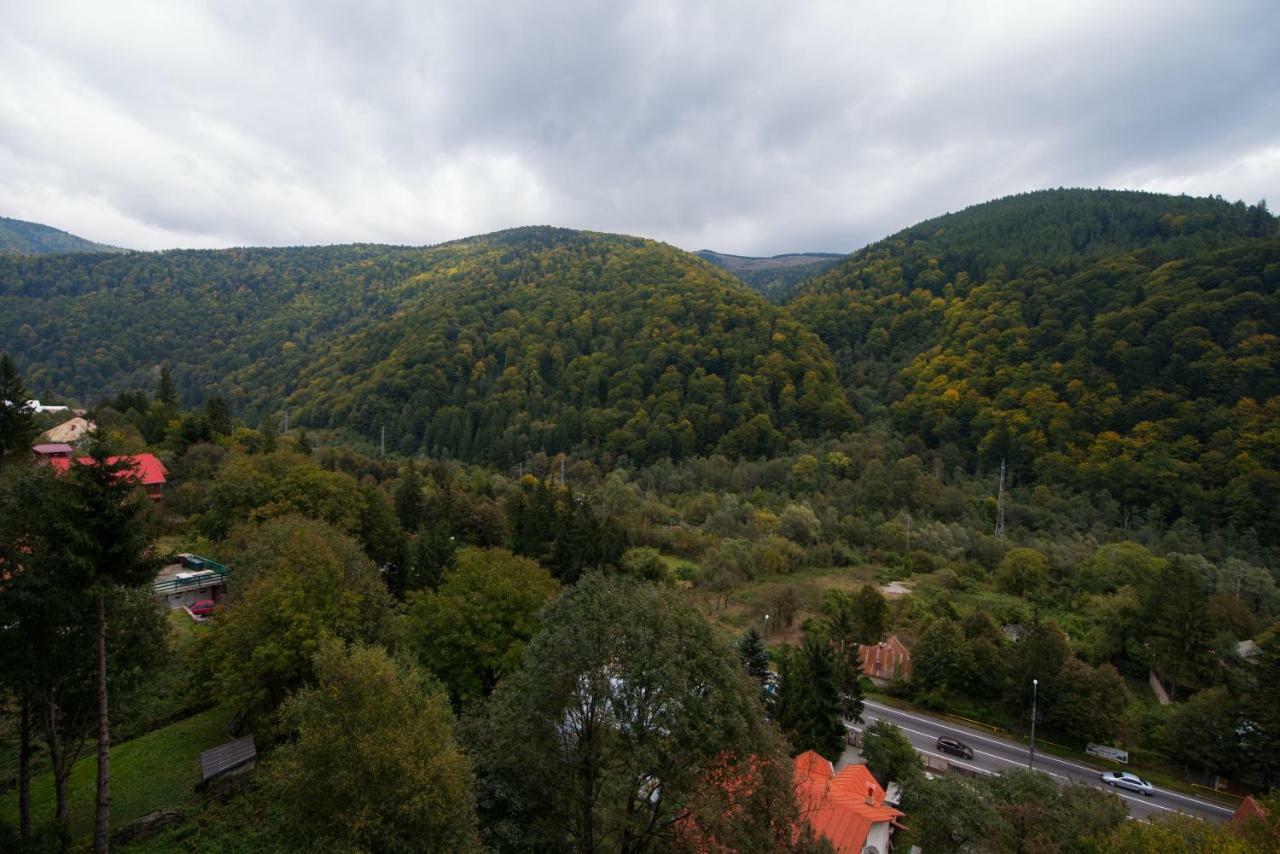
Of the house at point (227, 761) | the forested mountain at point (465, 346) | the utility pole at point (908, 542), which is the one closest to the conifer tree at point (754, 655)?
the house at point (227, 761)

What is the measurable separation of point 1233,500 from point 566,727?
2476 inches

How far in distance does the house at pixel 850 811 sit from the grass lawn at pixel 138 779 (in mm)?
16127

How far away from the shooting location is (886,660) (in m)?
31.2

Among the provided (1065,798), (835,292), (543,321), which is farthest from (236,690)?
(835,292)

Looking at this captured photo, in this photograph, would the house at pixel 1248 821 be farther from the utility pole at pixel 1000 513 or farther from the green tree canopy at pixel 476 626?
the utility pole at pixel 1000 513

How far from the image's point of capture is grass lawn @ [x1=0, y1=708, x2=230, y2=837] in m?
12.8

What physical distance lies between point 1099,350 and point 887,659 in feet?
191

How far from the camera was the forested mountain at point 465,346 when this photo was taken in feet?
255

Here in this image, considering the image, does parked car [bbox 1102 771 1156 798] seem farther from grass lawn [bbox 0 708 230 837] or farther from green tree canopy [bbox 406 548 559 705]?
grass lawn [bbox 0 708 230 837]

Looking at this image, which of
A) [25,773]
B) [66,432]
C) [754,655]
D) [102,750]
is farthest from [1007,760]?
[66,432]

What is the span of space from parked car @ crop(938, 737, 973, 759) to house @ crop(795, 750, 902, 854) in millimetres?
7139

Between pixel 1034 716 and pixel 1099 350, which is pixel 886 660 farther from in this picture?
pixel 1099 350

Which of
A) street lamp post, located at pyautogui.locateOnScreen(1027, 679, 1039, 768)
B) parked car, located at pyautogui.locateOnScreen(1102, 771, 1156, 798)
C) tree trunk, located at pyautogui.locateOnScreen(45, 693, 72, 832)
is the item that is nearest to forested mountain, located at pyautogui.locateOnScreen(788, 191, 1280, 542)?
street lamp post, located at pyautogui.locateOnScreen(1027, 679, 1039, 768)

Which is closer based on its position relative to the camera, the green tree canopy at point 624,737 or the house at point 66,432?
the green tree canopy at point 624,737
